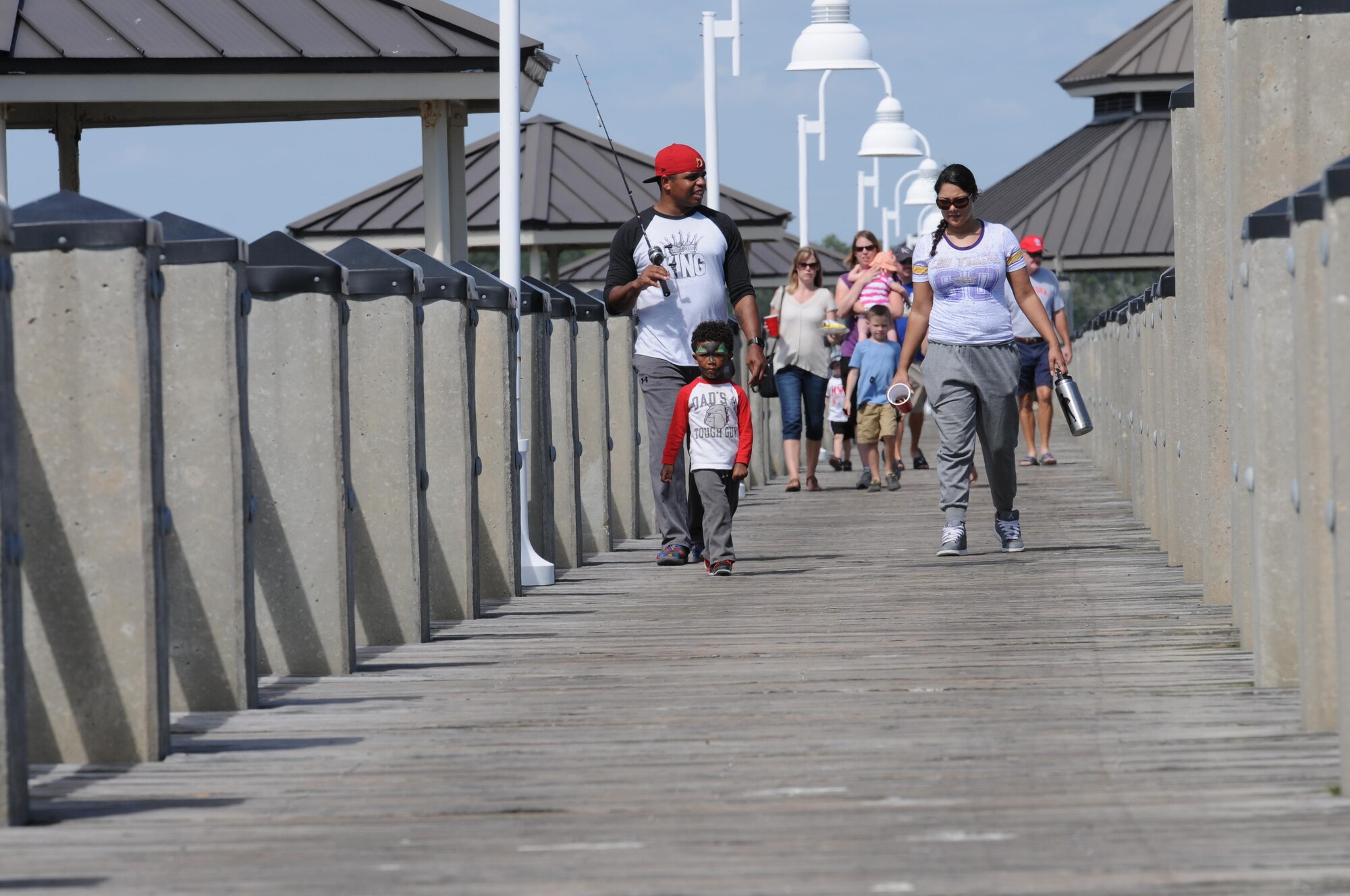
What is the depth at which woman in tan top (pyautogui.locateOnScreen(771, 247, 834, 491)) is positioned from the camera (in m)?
18.1

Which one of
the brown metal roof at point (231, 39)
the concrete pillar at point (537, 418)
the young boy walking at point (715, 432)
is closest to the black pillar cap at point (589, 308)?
the concrete pillar at point (537, 418)

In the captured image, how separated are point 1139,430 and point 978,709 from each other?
7.38m

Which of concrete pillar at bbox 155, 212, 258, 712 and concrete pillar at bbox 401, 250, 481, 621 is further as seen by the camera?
concrete pillar at bbox 401, 250, 481, 621

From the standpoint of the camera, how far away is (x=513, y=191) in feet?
37.4

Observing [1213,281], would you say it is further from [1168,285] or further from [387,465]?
[387,465]

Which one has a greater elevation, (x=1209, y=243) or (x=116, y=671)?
(x=1209, y=243)

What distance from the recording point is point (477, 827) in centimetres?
509

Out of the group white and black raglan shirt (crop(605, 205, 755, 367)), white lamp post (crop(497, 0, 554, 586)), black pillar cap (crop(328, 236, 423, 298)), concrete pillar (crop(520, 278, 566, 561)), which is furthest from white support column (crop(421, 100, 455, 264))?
black pillar cap (crop(328, 236, 423, 298))

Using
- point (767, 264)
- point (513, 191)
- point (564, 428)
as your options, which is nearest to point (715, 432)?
point (564, 428)

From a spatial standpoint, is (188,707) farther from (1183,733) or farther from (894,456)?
(894,456)

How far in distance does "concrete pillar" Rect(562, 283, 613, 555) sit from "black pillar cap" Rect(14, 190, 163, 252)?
706cm

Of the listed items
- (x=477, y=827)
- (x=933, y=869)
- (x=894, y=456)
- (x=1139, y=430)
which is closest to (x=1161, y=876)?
(x=933, y=869)

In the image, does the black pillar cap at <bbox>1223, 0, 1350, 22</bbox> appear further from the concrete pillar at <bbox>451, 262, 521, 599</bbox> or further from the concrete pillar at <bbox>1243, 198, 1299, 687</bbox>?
the concrete pillar at <bbox>451, 262, 521, 599</bbox>

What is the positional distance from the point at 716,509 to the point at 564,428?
1491 millimetres
